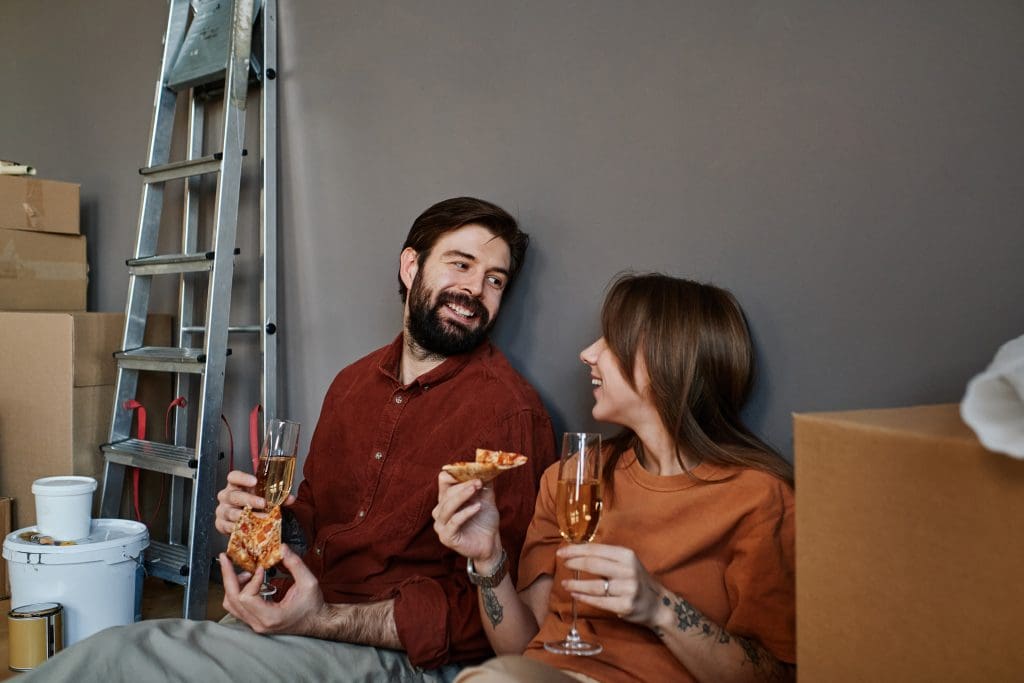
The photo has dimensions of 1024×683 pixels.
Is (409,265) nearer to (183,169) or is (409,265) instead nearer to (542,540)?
(542,540)

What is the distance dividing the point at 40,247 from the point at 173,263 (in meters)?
0.75

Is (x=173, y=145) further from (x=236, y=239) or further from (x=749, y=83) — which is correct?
(x=749, y=83)

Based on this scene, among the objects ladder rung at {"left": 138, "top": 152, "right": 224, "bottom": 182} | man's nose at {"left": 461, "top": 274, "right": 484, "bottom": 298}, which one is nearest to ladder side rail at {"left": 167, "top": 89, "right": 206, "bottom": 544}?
ladder rung at {"left": 138, "top": 152, "right": 224, "bottom": 182}

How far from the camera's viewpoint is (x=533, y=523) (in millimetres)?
1528

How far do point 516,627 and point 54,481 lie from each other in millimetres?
1557

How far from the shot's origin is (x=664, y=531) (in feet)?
4.40

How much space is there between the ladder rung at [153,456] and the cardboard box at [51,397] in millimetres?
112

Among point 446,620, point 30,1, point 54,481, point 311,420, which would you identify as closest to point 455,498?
point 446,620

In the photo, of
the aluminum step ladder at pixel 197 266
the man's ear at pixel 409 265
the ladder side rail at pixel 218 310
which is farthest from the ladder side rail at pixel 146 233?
the man's ear at pixel 409 265

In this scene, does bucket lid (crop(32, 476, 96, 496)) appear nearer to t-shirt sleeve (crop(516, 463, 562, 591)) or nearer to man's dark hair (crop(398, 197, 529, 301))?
man's dark hair (crop(398, 197, 529, 301))

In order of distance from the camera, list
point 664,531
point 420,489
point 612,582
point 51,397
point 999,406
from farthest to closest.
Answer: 1. point 51,397
2. point 420,489
3. point 664,531
4. point 612,582
5. point 999,406

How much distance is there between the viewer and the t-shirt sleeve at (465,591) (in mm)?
1554

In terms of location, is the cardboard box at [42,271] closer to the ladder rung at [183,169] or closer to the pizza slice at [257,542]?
the ladder rung at [183,169]

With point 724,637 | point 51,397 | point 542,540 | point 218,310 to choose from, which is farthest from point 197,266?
point 724,637
